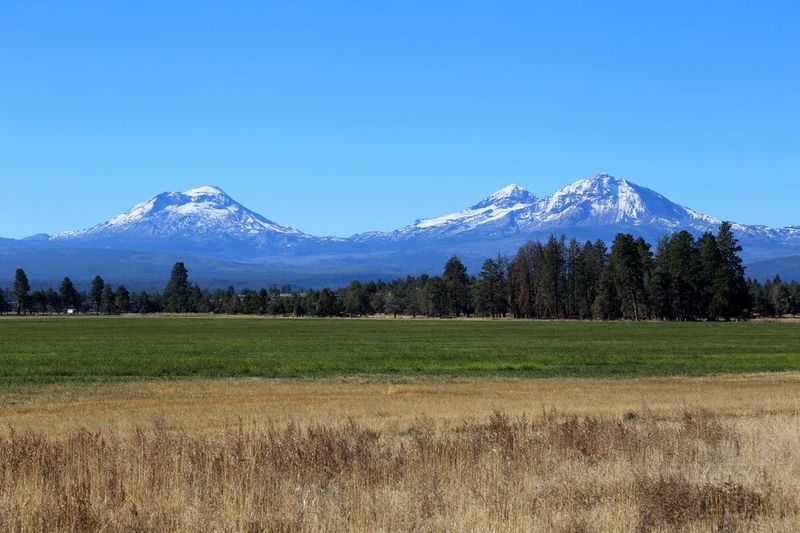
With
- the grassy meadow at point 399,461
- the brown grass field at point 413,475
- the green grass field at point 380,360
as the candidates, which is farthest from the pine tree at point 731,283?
the brown grass field at point 413,475

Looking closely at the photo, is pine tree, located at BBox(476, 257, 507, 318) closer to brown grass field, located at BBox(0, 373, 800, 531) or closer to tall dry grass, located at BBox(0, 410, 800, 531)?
brown grass field, located at BBox(0, 373, 800, 531)

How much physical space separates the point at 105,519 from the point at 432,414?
46.5ft

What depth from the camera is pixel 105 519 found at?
37.4 ft

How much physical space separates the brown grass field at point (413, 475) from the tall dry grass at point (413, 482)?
36 mm

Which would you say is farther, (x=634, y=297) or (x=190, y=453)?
(x=634, y=297)

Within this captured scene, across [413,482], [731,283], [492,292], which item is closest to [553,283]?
[492,292]

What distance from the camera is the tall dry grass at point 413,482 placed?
11.4 m

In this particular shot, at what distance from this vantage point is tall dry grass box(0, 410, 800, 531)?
11445mm

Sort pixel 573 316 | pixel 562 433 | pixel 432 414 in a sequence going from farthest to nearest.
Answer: pixel 573 316 → pixel 432 414 → pixel 562 433

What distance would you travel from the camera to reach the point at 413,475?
1418cm

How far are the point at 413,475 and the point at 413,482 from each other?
0.47m

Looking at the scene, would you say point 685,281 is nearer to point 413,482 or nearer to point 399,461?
point 399,461

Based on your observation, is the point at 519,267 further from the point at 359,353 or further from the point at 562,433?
the point at 562,433

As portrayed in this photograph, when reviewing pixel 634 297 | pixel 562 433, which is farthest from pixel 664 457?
pixel 634 297
